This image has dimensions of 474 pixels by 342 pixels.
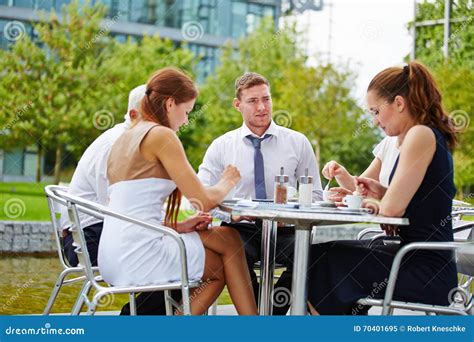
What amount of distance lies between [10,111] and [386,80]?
43.6 feet

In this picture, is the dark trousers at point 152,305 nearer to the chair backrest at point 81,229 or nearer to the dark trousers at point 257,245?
the dark trousers at point 257,245

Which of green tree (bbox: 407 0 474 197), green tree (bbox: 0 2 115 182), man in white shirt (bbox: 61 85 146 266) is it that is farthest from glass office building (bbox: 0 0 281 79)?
man in white shirt (bbox: 61 85 146 266)

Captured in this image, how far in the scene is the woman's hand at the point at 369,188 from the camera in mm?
2533

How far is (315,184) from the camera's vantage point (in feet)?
11.5

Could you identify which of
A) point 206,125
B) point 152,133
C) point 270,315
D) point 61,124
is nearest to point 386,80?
point 152,133

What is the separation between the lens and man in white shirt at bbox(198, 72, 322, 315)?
3438mm

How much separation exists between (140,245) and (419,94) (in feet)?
3.24

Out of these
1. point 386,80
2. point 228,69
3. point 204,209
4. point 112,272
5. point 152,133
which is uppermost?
point 228,69

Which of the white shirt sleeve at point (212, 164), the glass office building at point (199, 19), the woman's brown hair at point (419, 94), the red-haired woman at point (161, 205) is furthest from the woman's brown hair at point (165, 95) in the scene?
the glass office building at point (199, 19)

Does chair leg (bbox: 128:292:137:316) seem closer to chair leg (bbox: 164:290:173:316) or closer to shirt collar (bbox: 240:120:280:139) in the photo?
chair leg (bbox: 164:290:173:316)

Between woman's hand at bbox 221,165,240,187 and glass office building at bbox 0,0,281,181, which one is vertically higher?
glass office building at bbox 0,0,281,181

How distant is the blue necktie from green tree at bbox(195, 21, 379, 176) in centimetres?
1250

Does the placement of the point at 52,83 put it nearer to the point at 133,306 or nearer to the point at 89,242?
the point at 89,242

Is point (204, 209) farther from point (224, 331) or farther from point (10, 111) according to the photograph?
point (10, 111)
